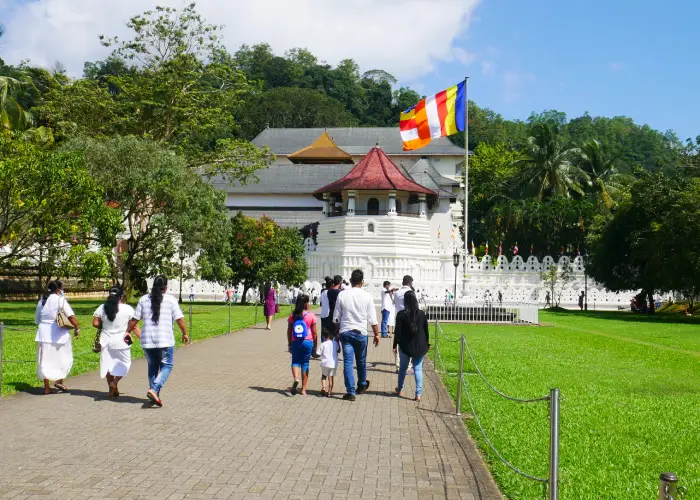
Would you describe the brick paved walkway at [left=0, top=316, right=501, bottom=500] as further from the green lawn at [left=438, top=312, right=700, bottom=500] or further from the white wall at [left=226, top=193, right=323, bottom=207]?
the white wall at [left=226, top=193, right=323, bottom=207]

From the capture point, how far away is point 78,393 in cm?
1067

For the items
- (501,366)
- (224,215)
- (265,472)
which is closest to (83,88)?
(224,215)

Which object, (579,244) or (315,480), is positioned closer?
(315,480)

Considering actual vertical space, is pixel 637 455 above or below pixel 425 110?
below

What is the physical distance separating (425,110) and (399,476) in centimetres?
2978

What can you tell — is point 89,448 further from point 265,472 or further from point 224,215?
point 224,215

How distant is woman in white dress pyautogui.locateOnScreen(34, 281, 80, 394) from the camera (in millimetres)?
10633

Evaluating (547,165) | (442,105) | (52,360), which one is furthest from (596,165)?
(52,360)

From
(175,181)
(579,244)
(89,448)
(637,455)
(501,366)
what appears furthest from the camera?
(579,244)

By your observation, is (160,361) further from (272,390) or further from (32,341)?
(32,341)

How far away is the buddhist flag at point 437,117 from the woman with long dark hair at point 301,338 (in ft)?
80.2

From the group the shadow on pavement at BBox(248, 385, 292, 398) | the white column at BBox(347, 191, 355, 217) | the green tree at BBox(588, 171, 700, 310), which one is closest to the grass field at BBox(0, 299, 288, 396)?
the shadow on pavement at BBox(248, 385, 292, 398)

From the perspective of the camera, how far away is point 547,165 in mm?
63781

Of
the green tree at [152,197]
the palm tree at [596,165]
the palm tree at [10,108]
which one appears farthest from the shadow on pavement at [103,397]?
the palm tree at [596,165]
